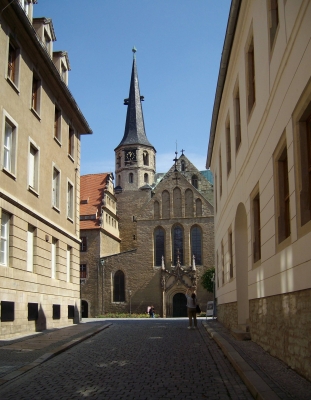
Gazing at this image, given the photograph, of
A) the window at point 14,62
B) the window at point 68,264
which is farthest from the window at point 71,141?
the window at point 14,62

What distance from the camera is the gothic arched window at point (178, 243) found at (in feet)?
180

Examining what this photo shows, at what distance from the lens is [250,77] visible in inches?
535

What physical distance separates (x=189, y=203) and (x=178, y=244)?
443cm

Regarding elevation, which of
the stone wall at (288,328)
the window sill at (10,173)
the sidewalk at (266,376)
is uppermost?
the window sill at (10,173)

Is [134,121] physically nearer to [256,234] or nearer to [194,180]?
[194,180]

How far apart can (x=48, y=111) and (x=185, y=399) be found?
52.4 ft

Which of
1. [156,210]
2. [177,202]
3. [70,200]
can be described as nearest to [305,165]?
[70,200]

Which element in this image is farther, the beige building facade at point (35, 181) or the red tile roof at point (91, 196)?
the red tile roof at point (91, 196)

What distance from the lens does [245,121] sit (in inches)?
558

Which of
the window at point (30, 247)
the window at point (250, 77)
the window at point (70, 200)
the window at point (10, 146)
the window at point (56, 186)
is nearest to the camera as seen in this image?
the window at point (250, 77)

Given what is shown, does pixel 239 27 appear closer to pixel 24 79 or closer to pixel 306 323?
pixel 24 79

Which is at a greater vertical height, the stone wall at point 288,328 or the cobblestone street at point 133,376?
the stone wall at point 288,328

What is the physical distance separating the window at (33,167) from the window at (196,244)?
121 feet

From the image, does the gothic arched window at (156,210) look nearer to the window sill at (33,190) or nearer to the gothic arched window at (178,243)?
the gothic arched window at (178,243)
